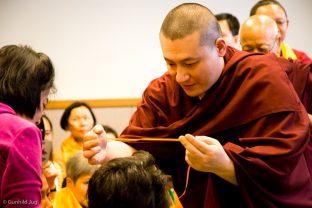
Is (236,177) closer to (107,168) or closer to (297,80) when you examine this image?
(107,168)

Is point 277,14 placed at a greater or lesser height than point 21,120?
greater

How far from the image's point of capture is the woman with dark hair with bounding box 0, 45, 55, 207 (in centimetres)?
144

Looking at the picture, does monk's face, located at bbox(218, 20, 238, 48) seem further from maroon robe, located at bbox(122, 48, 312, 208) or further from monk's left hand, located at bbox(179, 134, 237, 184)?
monk's left hand, located at bbox(179, 134, 237, 184)

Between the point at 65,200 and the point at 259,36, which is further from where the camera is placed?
the point at 259,36

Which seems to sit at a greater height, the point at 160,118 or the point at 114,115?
the point at 160,118

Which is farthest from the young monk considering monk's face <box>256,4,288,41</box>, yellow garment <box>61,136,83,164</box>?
yellow garment <box>61,136,83,164</box>

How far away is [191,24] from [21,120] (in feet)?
2.34

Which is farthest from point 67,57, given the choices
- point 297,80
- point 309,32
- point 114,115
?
point 297,80

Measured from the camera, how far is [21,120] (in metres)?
1.49

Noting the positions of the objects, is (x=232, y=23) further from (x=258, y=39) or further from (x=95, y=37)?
(x=95, y=37)

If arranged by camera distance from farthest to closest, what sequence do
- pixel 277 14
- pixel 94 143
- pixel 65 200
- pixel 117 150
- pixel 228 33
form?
pixel 228 33 → pixel 277 14 → pixel 65 200 → pixel 117 150 → pixel 94 143

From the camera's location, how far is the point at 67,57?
5336 millimetres

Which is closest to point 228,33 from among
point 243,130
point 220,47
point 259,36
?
point 259,36

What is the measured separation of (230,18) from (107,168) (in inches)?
109
